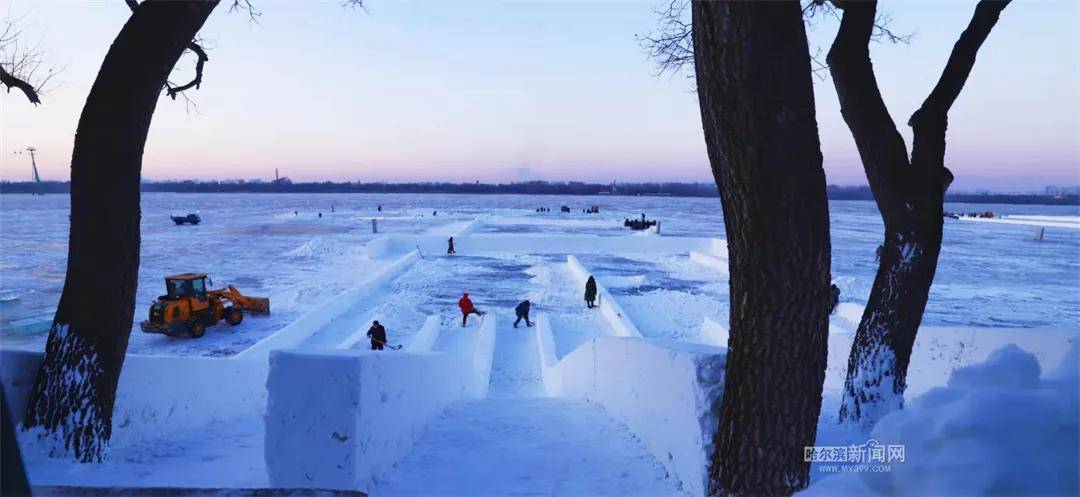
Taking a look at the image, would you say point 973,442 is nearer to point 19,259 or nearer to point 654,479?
point 654,479

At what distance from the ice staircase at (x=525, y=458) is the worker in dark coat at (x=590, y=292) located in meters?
9.74

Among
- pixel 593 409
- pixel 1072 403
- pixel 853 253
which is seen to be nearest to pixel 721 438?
pixel 1072 403

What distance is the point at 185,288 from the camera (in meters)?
13.0

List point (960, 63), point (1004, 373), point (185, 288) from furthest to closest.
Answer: point (185, 288) < point (960, 63) < point (1004, 373)

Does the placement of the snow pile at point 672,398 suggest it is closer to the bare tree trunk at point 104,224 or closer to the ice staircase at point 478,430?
the ice staircase at point 478,430

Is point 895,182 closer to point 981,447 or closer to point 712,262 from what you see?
point 981,447

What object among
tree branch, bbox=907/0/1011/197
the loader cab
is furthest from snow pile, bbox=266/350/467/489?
the loader cab

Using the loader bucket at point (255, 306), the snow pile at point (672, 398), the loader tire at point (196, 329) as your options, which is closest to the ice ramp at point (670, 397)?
the snow pile at point (672, 398)

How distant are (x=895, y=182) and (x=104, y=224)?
5548 mm

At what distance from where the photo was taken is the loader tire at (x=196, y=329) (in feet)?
40.6

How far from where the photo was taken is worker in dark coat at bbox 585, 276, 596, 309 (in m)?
15.7

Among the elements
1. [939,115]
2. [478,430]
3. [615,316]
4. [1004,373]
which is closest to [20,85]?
[478,430]

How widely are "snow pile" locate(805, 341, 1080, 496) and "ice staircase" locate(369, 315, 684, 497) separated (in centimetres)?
A: 164

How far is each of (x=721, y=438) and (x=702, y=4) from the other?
2.05 metres
